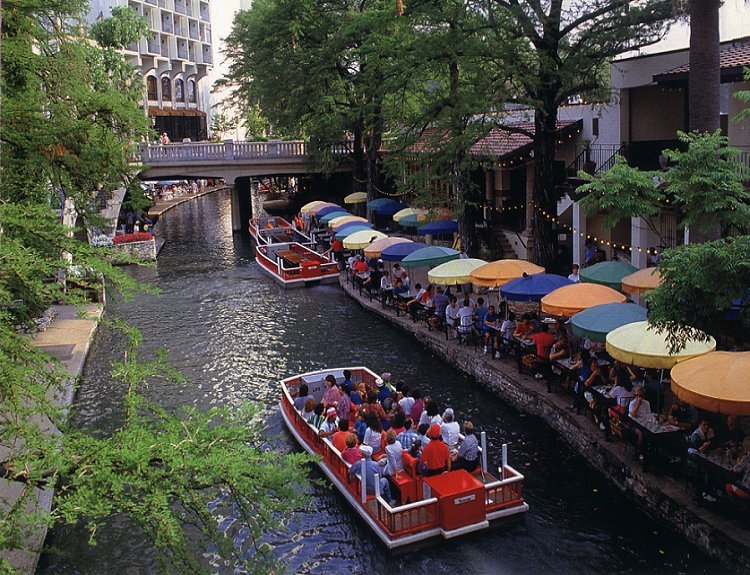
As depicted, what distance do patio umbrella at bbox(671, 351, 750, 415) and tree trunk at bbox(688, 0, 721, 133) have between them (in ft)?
21.0

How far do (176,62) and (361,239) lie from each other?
7646 cm

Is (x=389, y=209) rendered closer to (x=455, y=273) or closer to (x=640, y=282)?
(x=455, y=273)

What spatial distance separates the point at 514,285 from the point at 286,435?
703cm

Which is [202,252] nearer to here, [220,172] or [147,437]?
[220,172]

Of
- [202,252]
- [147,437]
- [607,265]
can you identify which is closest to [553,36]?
[607,265]

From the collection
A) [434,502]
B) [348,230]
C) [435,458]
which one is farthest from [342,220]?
[434,502]

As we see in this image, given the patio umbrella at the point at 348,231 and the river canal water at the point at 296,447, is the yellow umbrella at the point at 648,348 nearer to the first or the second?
the river canal water at the point at 296,447

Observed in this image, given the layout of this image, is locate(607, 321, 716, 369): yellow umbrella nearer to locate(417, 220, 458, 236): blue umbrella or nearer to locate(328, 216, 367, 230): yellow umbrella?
locate(417, 220, 458, 236): blue umbrella

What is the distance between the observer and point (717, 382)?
1254cm

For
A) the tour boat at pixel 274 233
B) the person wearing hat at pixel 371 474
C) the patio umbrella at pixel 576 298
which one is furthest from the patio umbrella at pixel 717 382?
the tour boat at pixel 274 233

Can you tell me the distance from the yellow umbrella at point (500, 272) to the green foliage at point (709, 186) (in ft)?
26.8

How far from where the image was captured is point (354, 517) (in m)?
15.0

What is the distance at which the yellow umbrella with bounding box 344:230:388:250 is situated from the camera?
34.2 meters

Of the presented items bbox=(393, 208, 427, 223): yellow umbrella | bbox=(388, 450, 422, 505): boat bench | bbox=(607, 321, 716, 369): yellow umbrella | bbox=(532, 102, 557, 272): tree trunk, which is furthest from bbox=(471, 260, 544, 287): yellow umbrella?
bbox=(393, 208, 427, 223): yellow umbrella
